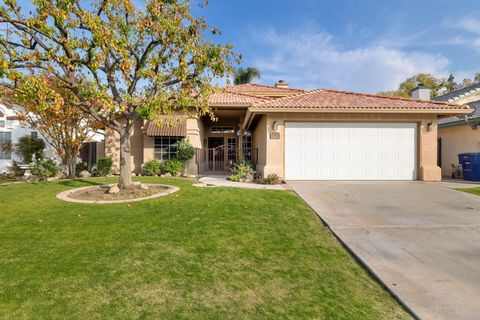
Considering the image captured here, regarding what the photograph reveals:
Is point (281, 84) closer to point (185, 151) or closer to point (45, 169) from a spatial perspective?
point (185, 151)

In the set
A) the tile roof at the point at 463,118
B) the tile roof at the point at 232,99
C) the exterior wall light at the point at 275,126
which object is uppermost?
the tile roof at the point at 232,99

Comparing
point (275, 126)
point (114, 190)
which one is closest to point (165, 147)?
point (275, 126)

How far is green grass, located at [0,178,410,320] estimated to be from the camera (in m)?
3.10

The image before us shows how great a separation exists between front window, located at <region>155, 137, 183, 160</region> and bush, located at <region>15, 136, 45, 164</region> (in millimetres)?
9043

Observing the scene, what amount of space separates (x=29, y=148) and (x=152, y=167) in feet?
32.6

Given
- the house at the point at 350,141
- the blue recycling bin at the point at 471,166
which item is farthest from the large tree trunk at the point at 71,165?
the blue recycling bin at the point at 471,166

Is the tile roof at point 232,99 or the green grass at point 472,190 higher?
the tile roof at point 232,99

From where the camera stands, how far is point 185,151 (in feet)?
55.2

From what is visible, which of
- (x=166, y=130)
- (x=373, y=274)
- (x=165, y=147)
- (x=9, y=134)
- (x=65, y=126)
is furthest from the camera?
(x=9, y=134)

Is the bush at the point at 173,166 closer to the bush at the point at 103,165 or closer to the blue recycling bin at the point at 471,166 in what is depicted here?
the bush at the point at 103,165

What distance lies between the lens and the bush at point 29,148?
19.0 metres

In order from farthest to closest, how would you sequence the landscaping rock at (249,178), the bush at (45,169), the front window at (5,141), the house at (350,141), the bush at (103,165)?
the front window at (5,141) → the bush at (103,165) → the bush at (45,169) → the landscaping rock at (249,178) → the house at (350,141)

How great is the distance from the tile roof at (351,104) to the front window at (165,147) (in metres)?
7.46

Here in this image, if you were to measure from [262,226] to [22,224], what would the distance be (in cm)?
564
